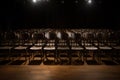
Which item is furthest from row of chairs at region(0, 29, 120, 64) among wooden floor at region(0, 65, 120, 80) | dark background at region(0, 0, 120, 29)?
dark background at region(0, 0, 120, 29)

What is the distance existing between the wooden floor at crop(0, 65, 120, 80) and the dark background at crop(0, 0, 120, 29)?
462 centimetres

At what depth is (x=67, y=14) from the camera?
34.3ft

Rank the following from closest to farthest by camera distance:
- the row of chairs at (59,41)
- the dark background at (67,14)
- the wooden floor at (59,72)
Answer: the wooden floor at (59,72) → the row of chairs at (59,41) → the dark background at (67,14)

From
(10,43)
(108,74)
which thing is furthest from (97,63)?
(10,43)

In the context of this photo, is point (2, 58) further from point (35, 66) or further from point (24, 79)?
point (24, 79)

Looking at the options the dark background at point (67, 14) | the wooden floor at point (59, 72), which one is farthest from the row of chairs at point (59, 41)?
the dark background at point (67, 14)

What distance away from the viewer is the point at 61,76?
5.00 meters

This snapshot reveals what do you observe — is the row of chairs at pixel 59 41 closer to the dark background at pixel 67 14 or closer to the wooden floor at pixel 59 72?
the wooden floor at pixel 59 72

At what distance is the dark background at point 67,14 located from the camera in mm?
10250

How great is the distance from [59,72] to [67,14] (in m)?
5.49

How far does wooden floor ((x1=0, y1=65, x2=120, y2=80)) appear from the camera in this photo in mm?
4910

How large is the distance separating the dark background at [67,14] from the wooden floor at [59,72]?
462cm

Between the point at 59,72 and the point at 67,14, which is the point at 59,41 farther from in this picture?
the point at 67,14

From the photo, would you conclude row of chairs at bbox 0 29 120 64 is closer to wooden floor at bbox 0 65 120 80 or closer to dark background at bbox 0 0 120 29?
wooden floor at bbox 0 65 120 80
